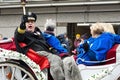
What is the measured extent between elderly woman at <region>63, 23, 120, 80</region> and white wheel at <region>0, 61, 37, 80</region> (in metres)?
0.49

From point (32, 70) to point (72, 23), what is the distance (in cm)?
1109

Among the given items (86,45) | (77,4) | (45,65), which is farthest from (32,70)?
(77,4)

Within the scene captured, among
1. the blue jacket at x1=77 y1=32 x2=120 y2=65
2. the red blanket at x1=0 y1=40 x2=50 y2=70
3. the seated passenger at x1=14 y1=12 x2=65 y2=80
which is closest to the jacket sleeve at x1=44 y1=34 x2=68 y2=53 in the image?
the seated passenger at x1=14 y1=12 x2=65 y2=80

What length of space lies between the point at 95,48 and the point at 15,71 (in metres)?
1.18

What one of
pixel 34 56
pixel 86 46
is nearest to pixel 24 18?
pixel 34 56

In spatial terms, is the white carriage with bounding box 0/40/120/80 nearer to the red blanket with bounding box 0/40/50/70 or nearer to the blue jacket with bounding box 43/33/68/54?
the red blanket with bounding box 0/40/50/70

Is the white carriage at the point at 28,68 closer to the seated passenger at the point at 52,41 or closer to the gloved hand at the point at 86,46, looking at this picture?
the gloved hand at the point at 86,46

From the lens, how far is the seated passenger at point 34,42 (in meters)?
6.38

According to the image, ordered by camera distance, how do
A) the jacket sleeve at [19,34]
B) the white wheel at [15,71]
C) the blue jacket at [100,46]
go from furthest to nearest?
the blue jacket at [100,46]
the jacket sleeve at [19,34]
the white wheel at [15,71]

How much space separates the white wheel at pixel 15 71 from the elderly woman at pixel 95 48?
1.60 ft

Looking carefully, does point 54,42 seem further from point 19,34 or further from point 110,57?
point 110,57

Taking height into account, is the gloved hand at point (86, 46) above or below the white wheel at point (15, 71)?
above

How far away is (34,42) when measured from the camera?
21.8ft

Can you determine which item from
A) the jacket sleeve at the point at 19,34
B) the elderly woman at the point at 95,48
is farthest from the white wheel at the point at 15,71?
the elderly woman at the point at 95,48
